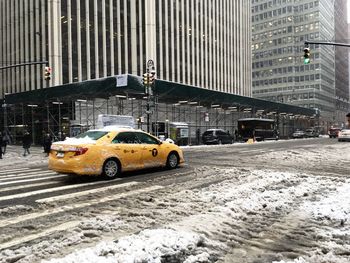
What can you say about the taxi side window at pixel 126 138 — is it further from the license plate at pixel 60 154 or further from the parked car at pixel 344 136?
the parked car at pixel 344 136

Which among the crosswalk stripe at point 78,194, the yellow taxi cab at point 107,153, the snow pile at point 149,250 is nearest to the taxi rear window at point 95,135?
the yellow taxi cab at point 107,153

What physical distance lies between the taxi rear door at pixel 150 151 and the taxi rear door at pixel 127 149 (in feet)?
0.69

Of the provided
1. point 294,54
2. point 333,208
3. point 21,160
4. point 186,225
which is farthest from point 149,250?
point 294,54

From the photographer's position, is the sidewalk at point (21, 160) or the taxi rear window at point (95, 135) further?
the sidewalk at point (21, 160)

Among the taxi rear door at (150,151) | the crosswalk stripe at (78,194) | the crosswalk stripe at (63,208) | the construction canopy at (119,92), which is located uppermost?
the construction canopy at (119,92)

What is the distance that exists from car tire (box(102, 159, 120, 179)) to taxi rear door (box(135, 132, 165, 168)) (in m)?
1.15

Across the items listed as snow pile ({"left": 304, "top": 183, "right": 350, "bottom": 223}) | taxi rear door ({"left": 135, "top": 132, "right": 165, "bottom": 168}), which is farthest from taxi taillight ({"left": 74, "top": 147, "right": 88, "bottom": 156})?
snow pile ({"left": 304, "top": 183, "right": 350, "bottom": 223})

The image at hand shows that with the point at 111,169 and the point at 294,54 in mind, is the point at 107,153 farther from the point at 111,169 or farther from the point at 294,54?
the point at 294,54

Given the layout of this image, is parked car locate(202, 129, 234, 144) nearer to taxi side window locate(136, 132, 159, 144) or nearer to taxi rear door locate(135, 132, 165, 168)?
taxi rear door locate(135, 132, 165, 168)

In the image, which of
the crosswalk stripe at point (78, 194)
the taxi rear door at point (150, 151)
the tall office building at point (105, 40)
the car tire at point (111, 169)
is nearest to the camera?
the crosswalk stripe at point (78, 194)

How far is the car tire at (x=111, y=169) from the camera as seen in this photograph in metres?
10.9

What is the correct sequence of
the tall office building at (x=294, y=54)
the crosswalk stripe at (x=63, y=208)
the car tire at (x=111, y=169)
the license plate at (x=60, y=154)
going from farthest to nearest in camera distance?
the tall office building at (x=294, y=54) < the car tire at (x=111, y=169) < the license plate at (x=60, y=154) < the crosswalk stripe at (x=63, y=208)

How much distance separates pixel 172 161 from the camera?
13547 mm

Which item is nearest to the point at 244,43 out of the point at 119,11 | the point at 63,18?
the point at 119,11
